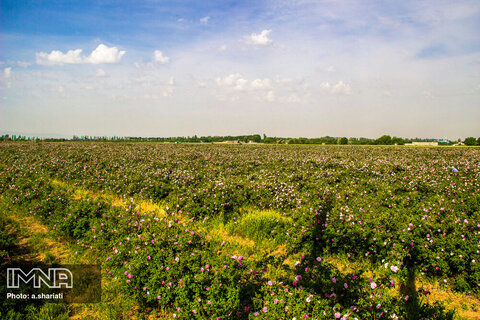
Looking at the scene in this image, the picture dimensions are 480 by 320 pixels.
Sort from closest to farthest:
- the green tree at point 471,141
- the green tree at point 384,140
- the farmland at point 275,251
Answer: the farmland at point 275,251
the green tree at point 471,141
the green tree at point 384,140

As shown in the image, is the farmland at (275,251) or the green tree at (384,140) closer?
the farmland at (275,251)

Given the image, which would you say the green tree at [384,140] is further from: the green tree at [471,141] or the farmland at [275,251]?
the farmland at [275,251]

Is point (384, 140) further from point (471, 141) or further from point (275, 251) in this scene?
point (275, 251)

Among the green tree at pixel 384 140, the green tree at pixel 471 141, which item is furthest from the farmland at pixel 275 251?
the green tree at pixel 471 141

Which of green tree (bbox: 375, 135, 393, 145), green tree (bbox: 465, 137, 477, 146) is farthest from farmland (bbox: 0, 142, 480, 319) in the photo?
green tree (bbox: 465, 137, 477, 146)

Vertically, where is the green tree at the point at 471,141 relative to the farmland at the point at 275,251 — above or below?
above

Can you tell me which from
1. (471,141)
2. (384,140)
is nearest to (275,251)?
(384,140)

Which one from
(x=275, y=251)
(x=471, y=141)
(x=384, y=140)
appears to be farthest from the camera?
(x=384, y=140)

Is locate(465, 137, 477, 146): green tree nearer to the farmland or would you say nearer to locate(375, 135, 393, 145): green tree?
locate(375, 135, 393, 145): green tree

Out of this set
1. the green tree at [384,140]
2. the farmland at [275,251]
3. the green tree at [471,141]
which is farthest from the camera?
the green tree at [384,140]

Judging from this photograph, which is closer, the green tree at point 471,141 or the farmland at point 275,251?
the farmland at point 275,251

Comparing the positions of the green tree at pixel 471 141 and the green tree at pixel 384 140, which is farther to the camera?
the green tree at pixel 384 140

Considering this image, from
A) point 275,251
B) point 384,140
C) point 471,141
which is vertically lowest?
point 275,251

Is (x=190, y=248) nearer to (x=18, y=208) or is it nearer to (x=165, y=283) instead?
(x=165, y=283)
